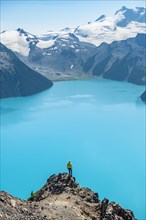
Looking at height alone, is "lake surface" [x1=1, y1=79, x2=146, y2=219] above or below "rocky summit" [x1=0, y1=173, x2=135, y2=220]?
above

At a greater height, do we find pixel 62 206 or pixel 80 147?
pixel 80 147

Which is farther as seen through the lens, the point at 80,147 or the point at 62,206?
the point at 80,147

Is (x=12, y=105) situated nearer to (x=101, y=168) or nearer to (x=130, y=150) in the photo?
(x=130, y=150)

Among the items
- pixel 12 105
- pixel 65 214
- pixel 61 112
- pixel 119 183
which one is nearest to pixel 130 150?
pixel 119 183

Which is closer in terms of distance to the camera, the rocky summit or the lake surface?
the rocky summit
